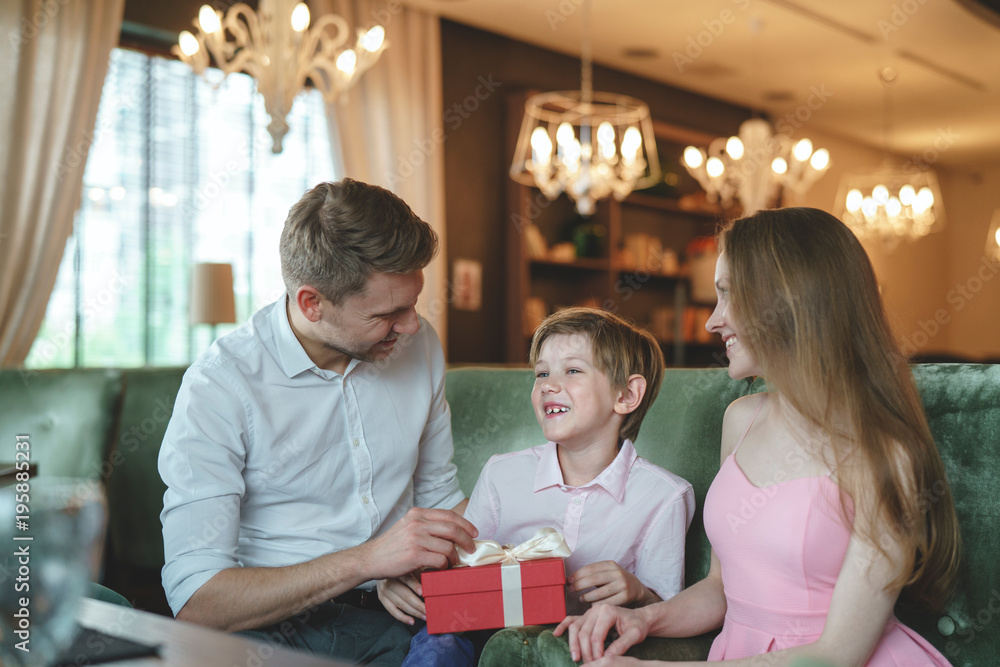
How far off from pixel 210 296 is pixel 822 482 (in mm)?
3084

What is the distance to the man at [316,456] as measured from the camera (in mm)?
1533

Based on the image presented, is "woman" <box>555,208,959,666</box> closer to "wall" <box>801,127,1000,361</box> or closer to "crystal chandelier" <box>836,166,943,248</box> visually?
"crystal chandelier" <box>836,166,943,248</box>

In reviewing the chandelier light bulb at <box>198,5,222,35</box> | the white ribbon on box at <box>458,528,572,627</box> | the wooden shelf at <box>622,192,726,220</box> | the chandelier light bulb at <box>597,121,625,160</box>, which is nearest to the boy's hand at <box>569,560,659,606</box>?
the white ribbon on box at <box>458,528,572,627</box>

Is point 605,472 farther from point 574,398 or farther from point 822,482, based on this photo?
point 822,482

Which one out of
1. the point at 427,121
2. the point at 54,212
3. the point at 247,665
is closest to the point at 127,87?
the point at 54,212

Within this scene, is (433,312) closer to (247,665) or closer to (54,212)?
(54,212)

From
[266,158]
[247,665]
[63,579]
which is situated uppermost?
[266,158]

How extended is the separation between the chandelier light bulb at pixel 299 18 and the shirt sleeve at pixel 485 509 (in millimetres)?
2447

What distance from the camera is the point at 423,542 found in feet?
4.70

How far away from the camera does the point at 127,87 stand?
438cm

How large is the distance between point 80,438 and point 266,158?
2627mm

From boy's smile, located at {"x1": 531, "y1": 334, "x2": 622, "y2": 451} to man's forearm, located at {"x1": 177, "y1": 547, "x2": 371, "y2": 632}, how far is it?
17.7 inches

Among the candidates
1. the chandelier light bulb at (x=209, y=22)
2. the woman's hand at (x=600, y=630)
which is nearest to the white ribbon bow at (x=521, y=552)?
the woman's hand at (x=600, y=630)

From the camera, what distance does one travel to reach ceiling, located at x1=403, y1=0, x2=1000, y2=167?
5.71 meters
